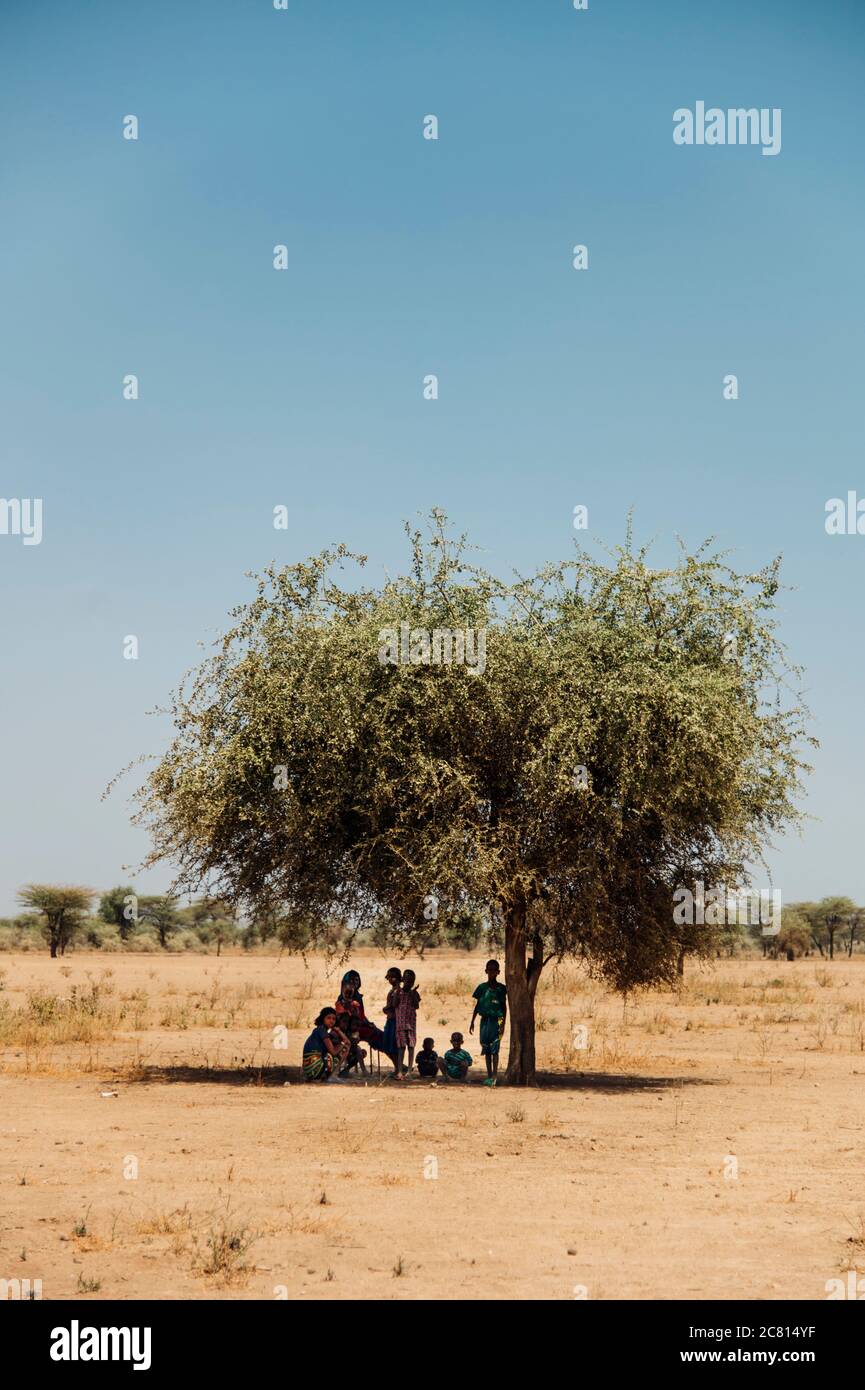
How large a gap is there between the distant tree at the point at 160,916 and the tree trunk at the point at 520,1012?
68.8 m

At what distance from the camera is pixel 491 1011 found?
866 inches

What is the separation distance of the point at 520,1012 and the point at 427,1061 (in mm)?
1777

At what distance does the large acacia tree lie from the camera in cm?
1948

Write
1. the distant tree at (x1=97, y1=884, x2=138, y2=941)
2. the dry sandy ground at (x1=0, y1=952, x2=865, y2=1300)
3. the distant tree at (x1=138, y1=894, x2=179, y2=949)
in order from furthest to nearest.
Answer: the distant tree at (x1=97, y1=884, x2=138, y2=941)
the distant tree at (x1=138, y1=894, x2=179, y2=949)
the dry sandy ground at (x1=0, y1=952, x2=865, y2=1300)

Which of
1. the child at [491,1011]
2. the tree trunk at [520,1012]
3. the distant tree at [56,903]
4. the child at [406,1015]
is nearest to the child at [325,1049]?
the child at [406,1015]

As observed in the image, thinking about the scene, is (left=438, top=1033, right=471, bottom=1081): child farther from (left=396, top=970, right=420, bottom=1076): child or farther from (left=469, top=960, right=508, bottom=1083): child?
(left=396, top=970, right=420, bottom=1076): child

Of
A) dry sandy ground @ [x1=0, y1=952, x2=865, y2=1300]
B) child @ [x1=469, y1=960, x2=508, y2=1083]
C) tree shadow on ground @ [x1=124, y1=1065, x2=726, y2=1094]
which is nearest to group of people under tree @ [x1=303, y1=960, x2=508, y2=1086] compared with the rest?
child @ [x1=469, y1=960, x2=508, y2=1083]

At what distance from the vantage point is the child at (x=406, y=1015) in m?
21.7

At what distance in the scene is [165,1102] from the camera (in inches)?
748

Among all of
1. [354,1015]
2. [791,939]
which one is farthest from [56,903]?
[354,1015]

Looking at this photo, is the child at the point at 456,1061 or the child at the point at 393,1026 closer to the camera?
the child at the point at 393,1026

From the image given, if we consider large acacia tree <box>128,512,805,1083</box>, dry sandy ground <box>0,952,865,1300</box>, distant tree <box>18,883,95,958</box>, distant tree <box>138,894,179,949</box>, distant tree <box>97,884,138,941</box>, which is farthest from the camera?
distant tree <box>97,884,138,941</box>

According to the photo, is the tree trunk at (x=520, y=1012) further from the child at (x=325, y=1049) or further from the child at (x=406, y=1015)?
the child at (x=325, y=1049)
